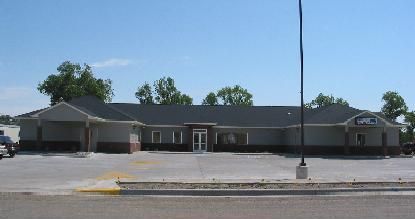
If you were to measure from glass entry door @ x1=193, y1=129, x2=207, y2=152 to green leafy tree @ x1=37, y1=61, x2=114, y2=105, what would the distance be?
3345cm

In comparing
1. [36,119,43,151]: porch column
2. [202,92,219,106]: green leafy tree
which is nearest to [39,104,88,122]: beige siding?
[36,119,43,151]: porch column

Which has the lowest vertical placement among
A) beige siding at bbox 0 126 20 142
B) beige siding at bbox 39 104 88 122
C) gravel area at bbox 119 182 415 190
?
gravel area at bbox 119 182 415 190

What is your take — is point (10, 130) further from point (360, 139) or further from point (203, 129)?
point (360, 139)

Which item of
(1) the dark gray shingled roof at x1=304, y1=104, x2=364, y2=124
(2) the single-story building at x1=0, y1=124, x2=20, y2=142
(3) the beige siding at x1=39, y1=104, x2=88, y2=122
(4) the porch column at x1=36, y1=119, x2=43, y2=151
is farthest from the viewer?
(2) the single-story building at x1=0, y1=124, x2=20, y2=142

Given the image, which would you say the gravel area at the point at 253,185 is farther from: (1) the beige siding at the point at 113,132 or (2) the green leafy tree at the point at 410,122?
(2) the green leafy tree at the point at 410,122

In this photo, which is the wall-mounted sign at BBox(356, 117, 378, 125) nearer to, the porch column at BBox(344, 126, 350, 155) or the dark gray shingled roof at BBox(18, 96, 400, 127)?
the porch column at BBox(344, 126, 350, 155)

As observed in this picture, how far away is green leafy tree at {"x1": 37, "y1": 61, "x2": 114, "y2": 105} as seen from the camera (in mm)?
83387

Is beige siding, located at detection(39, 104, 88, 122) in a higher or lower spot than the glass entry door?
higher

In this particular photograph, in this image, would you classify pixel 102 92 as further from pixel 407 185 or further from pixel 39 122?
pixel 407 185

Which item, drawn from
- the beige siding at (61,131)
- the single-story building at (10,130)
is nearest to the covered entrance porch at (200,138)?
the beige siding at (61,131)

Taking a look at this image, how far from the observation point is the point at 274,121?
56531mm

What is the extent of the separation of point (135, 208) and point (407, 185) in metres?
10.5

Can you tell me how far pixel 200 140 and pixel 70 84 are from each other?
3562 cm

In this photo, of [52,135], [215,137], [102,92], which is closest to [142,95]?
[102,92]
